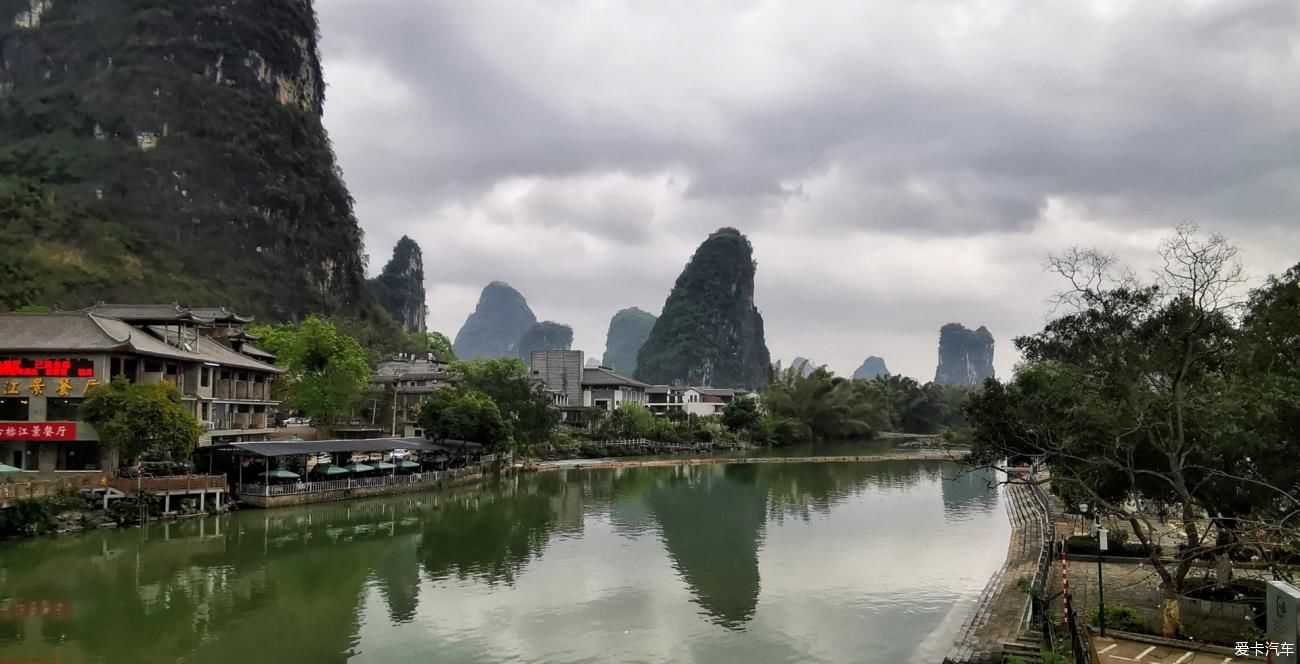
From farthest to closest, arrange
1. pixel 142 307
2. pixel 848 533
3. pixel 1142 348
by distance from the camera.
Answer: pixel 142 307 → pixel 848 533 → pixel 1142 348

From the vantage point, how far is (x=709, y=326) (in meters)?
171

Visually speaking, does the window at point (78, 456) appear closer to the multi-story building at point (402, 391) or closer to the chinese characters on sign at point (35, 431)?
the chinese characters on sign at point (35, 431)

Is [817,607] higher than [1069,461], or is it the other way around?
[1069,461]

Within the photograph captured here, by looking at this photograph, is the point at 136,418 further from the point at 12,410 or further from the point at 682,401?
the point at 682,401

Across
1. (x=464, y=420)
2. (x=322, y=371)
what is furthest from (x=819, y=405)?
(x=322, y=371)

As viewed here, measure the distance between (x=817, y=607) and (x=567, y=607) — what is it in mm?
6153

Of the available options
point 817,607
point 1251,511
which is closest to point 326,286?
point 817,607

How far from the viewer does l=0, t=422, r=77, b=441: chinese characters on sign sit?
28.4 metres

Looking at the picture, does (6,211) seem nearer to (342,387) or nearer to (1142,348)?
(342,387)

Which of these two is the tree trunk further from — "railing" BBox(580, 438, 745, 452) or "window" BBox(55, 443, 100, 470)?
"railing" BBox(580, 438, 745, 452)

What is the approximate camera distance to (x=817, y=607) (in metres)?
19.5

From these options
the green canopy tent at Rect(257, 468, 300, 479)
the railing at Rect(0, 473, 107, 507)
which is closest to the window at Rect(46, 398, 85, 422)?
the railing at Rect(0, 473, 107, 507)

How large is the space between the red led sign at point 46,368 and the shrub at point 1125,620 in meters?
32.9

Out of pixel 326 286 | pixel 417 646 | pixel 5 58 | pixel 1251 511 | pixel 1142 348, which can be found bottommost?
pixel 417 646
